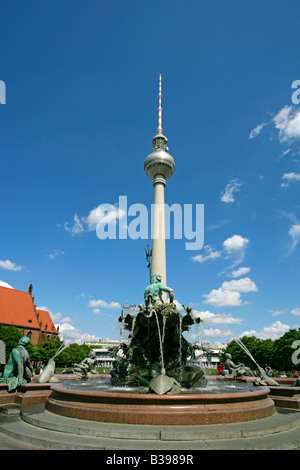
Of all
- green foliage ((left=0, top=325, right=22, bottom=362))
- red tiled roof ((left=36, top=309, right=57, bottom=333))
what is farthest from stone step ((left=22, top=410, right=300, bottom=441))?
red tiled roof ((left=36, top=309, right=57, bottom=333))

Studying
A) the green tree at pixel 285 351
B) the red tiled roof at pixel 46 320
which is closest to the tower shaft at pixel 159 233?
the green tree at pixel 285 351

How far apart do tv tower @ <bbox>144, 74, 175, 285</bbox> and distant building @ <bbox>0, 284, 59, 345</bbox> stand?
168ft

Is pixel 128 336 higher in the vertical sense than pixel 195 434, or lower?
higher

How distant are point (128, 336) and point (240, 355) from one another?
2503 inches

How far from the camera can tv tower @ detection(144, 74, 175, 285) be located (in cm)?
3903

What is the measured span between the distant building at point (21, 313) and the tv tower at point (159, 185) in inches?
2021

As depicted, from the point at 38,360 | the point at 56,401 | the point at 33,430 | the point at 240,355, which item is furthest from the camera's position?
the point at 240,355

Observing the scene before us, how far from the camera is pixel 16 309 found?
77438 millimetres

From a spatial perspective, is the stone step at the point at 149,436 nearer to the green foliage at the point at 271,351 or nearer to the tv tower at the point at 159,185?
the tv tower at the point at 159,185

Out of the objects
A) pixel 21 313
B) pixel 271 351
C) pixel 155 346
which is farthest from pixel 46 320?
pixel 155 346
